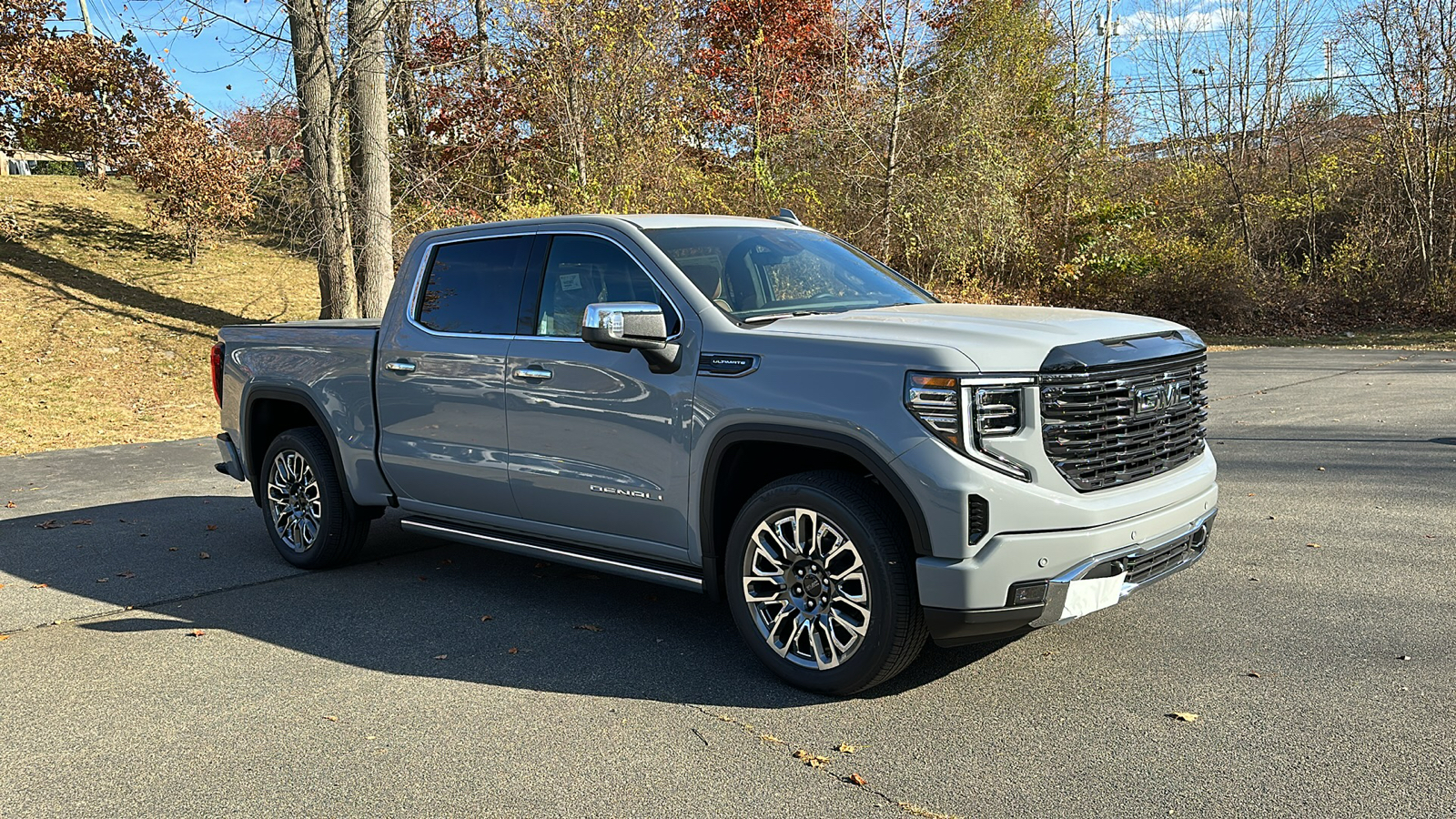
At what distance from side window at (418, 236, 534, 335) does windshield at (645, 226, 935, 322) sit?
0.83 m

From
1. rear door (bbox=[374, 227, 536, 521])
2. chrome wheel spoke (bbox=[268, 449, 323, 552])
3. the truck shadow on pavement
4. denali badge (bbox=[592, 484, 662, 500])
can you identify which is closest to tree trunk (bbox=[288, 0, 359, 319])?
the truck shadow on pavement

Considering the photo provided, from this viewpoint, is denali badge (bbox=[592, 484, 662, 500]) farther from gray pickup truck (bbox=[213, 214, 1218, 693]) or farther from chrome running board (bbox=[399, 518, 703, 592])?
chrome running board (bbox=[399, 518, 703, 592])

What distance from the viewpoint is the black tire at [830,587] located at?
4.31m

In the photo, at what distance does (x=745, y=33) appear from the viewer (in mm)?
32375

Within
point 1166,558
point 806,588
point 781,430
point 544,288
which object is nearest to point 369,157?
point 544,288

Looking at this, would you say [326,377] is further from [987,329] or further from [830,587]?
[987,329]

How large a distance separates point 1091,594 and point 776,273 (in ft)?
7.01

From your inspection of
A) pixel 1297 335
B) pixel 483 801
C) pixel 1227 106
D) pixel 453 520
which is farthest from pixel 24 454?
pixel 1227 106

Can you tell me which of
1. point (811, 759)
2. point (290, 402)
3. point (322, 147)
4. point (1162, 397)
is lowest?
point (811, 759)

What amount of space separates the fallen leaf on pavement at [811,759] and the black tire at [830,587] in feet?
1.57

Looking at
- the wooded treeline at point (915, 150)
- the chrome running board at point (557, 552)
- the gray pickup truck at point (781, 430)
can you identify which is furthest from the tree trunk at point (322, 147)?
the chrome running board at point (557, 552)

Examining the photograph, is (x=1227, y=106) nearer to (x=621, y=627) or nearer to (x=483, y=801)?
(x=621, y=627)

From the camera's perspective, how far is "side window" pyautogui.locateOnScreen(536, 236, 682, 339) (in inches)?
211

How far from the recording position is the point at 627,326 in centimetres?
477
